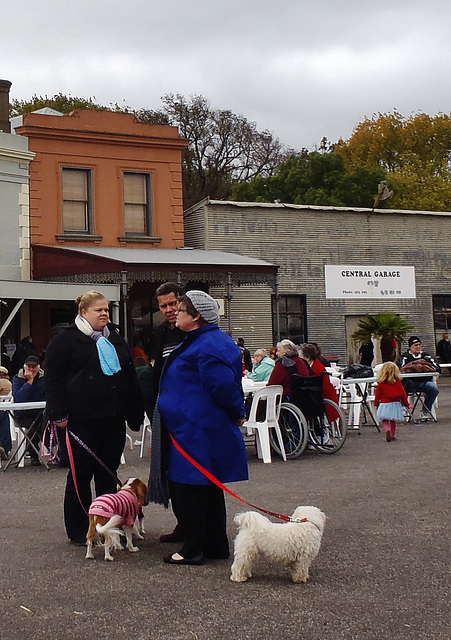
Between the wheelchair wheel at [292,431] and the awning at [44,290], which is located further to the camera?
the awning at [44,290]

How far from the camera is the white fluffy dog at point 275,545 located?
5.61m

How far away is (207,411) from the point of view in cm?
613


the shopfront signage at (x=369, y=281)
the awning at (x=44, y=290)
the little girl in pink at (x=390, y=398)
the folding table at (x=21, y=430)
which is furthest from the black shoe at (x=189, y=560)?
the shopfront signage at (x=369, y=281)

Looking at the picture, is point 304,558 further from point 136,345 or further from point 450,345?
point 450,345

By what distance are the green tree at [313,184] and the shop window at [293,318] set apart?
44.6 ft

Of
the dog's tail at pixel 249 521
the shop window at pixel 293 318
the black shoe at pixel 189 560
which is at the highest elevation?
the shop window at pixel 293 318

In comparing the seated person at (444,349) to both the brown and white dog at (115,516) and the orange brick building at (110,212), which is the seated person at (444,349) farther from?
the brown and white dog at (115,516)

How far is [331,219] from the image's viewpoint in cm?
3095

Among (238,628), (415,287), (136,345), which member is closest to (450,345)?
(415,287)

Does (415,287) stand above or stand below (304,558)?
above

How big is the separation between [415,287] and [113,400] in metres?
26.8

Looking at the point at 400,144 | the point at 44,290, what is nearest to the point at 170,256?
the point at 44,290

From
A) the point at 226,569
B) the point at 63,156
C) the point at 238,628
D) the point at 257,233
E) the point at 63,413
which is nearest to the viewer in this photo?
the point at 238,628

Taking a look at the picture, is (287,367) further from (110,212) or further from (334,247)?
(334,247)
